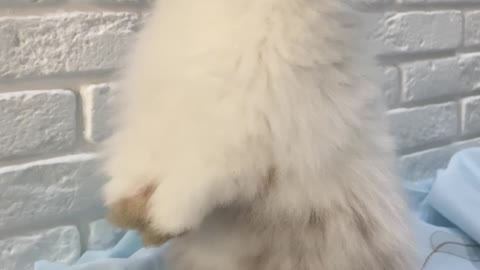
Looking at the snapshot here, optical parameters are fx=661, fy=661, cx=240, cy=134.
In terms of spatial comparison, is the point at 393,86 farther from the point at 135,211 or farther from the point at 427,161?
the point at 135,211

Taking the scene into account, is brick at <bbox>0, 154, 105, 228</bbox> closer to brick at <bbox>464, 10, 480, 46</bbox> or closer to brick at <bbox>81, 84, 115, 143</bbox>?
brick at <bbox>81, 84, 115, 143</bbox>

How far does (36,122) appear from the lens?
0.62 meters

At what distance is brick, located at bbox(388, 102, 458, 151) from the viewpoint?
0.91 metres

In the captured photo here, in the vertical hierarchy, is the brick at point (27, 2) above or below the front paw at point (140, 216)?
above

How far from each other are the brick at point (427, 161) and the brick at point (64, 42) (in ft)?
1.54

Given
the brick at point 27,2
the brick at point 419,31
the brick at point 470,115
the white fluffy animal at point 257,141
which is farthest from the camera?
the brick at point 470,115

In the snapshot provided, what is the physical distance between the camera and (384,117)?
1.47 ft

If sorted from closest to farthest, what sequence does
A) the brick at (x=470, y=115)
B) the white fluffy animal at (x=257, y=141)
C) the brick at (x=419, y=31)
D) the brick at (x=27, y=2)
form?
1. the white fluffy animal at (x=257, y=141)
2. the brick at (x=27, y=2)
3. the brick at (x=419, y=31)
4. the brick at (x=470, y=115)

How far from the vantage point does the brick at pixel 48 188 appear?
0.61 m

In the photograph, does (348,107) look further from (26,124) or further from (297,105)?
(26,124)

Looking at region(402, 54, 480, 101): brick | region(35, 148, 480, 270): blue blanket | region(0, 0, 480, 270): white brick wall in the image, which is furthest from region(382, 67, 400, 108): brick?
region(0, 0, 480, 270): white brick wall

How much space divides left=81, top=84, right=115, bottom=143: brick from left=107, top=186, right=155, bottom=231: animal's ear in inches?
10.8

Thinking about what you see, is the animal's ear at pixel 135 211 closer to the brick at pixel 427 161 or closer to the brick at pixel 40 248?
the brick at pixel 40 248

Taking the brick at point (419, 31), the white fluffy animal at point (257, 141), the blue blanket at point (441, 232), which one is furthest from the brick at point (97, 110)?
the brick at point (419, 31)
